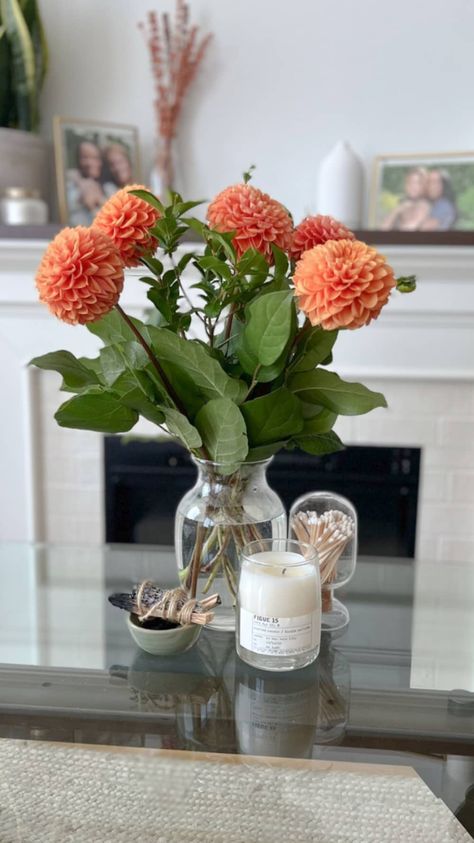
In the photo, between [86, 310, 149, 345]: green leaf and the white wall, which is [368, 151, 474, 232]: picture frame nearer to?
the white wall

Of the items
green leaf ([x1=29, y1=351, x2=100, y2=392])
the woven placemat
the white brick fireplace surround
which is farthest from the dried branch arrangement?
the woven placemat

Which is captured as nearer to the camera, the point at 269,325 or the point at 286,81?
the point at 269,325

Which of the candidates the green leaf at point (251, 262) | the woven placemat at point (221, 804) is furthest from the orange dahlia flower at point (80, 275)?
the woven placemat at point (221, 804)

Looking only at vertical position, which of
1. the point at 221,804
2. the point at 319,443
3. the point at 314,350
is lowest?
the point at 221,804

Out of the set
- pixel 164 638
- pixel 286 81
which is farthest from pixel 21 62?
pixel 164 638

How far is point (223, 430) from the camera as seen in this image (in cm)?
73

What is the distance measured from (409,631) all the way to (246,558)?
1.08 ft

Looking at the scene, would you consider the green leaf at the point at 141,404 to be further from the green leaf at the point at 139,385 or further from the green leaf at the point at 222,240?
the green leaf at the point at 222,240

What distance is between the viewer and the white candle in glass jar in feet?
2.39

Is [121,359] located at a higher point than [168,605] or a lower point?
higher

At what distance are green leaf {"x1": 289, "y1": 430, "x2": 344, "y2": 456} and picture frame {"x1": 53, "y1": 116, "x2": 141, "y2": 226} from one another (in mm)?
1224

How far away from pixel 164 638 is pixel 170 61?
1.54 meters

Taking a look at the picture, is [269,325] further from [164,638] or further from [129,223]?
[164,638]

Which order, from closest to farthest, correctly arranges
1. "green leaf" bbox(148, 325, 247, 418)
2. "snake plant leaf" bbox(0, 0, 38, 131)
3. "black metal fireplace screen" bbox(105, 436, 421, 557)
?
1. "green leaf" bbox(148, 325, 247, 418)
2. "snake plant leaf" bbox(0, 0, 38, 131)
3. "black metal fireplace screen" bbox(105, 436, 421, 557)
